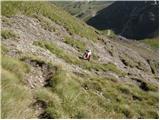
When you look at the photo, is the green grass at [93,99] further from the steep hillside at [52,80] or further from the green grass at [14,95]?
the green grass at [14,95]

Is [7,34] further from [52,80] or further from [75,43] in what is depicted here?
[75,43]

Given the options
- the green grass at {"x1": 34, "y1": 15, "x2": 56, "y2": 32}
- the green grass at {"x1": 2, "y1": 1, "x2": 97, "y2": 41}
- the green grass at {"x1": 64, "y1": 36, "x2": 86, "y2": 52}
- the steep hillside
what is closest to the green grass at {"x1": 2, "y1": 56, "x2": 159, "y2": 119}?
the steep hillside

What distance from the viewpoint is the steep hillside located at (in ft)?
44.1

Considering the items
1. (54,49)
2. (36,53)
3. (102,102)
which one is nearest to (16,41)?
(36,53)

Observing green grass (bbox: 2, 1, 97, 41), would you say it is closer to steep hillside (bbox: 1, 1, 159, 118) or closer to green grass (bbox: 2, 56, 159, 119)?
steep hillside (bbox: 1, 1, 159, 118)

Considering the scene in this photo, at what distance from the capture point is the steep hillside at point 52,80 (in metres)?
13.4

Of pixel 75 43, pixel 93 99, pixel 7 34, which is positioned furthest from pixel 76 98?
pixel 75 43

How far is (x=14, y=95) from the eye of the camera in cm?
1198

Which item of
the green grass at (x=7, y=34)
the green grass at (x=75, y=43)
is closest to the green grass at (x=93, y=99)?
the green grass at (x=7, y=34)

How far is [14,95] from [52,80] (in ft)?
16.3

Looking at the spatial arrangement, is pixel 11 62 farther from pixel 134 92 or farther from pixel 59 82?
pixel 134 92

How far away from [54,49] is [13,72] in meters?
9.90

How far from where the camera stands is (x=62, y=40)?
1200 inches

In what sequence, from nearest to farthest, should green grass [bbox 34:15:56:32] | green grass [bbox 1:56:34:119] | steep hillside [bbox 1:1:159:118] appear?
green grass [bbox 1:56:34:119] < steep hillside [bbox 1:1:159:118] < green grass [bbox 34:15:56:32]
